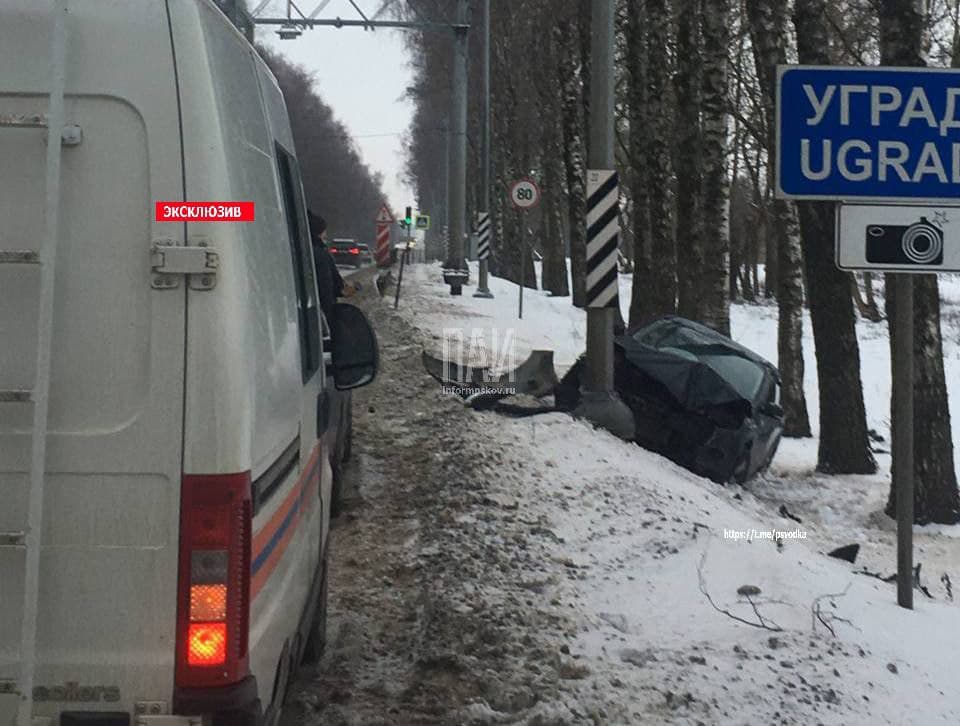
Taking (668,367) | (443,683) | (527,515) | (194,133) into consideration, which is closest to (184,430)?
(194,133)

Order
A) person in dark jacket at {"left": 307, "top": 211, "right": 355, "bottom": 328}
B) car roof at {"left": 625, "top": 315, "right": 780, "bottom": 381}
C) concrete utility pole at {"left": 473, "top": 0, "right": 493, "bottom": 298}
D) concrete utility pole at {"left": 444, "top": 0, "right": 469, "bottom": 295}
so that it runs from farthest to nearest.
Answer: concrete utility pole at {"left": 444, "top": 0, "right": 469, "bottom": 295} → concrete utility pole at {"left": 473, "top": 0, "right": 493, "bottom": 298} → car roof at {"left": 625, "top": 315, "right": 780, "bottom": 381} → person in dark jacket at {"left": 307, "top": 211, "right": 355, "bottom": 328}

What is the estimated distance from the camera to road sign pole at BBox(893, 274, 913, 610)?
6172 millimetres

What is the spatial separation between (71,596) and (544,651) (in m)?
3.18

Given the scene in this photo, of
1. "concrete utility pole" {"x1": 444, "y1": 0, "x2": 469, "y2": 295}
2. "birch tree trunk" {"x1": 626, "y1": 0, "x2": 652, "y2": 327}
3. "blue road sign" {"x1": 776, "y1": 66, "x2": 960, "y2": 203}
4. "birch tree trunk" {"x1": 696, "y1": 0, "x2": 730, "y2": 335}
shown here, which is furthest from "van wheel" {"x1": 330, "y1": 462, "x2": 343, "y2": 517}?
"concrete utility pole" {"x1": 444, "y1": 0, "x2": 469, "y2": 295}

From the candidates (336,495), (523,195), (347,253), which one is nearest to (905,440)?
(336,495)

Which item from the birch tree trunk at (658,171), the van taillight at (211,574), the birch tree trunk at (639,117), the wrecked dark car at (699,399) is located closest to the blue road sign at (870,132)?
the van taillight at (211,574)

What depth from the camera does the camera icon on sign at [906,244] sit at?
236 inches

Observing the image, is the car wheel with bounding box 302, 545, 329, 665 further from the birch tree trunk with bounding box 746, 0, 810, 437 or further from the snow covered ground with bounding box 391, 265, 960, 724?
the birch tree trunk with bounding box 746, 0, 810, 437

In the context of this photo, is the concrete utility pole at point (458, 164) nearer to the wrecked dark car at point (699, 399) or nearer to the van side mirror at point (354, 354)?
the wrecked dark car at point (699, 399)

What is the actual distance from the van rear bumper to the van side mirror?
1955 mm

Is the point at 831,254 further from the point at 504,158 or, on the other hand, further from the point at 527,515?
→ the point at 504,158

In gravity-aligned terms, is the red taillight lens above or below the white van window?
below

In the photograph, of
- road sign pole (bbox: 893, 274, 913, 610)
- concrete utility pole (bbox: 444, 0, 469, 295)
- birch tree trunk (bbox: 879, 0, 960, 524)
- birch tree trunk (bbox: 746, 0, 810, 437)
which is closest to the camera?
road sign pole (bbox: 893, 274, 913, 610)

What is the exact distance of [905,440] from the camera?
20.7ft
